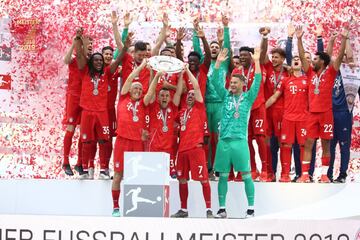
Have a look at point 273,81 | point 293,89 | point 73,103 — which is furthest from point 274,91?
point 73,103

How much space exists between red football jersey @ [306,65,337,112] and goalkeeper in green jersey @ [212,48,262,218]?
98 cm

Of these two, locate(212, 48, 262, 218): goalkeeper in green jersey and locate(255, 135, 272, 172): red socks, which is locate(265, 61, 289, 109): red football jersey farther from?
locate(212, 48, 262, 218): goalkeeper in green jersey

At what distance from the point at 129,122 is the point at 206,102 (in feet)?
3.49

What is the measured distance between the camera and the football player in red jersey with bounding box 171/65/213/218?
416 inches

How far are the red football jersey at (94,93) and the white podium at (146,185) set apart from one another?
5.84 ft

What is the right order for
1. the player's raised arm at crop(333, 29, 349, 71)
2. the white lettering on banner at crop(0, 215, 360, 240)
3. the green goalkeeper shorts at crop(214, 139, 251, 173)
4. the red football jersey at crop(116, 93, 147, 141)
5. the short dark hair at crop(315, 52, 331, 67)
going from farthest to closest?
the short dark hair at crop(315, 52, 331, 67)
the player's raised arm at crop(333, 29, 349, 71)
the red football jersey at crop(116, 93, 147, 141)
the green goalkeeper shorts at crop(214, 139, 251, 173)
the white lettering on banner at crop(0, 215, 360, 240)

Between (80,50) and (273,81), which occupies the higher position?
(80,50)

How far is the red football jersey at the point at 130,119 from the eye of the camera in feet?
35.1

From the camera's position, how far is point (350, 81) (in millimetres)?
11570

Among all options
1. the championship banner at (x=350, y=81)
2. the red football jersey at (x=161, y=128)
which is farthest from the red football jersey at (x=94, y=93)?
the championship banner at (x=350, y=81)

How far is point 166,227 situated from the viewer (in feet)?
31.4

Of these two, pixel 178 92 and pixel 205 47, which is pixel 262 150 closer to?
pixel 178 92

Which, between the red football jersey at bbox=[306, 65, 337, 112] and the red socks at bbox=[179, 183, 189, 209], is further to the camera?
the red football jersey at bbox=[306, 65, 337, 112]

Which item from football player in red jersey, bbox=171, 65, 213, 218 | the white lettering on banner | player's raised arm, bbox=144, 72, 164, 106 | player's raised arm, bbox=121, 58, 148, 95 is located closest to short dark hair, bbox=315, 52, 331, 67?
football player in red jersey, bbox=171, 65, 213, 218
